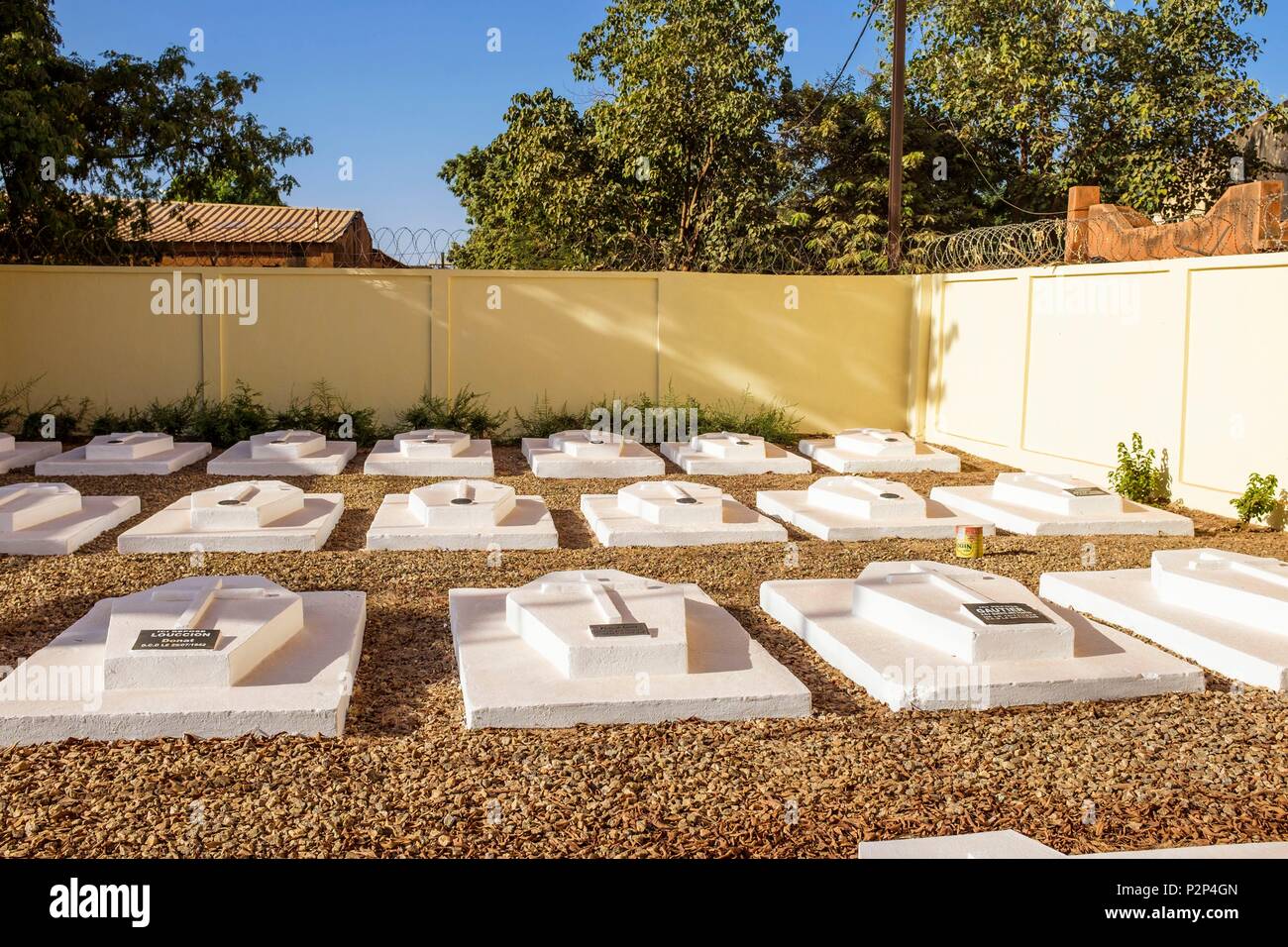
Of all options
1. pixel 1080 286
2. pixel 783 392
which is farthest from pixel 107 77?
pixel 1080 286

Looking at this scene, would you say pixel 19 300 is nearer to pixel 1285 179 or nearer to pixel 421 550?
pixel 421 550

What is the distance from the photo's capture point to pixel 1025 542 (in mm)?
7418

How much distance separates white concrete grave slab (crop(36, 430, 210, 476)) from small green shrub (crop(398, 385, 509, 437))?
2681 millimetres

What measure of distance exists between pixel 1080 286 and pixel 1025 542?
3.58m

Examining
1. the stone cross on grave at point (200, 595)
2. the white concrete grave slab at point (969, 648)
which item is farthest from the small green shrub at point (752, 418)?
the stone cross on grave at point (200, 595)

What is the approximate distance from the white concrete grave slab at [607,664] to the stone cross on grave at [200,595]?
93 cm

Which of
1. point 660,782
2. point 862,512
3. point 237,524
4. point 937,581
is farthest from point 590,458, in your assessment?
point 660,782

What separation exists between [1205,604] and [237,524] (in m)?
5.64

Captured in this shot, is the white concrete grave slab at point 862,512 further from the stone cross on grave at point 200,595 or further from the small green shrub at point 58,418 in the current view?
the small green shrub at point 58,418

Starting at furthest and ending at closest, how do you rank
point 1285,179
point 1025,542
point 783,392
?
1. point 1285,179
2. point 783,392
3. point 1025,542

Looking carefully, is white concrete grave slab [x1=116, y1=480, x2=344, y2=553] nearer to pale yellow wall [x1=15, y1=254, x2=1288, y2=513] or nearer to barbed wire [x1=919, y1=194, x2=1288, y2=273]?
pale yellow wall [x1=15, y1=254, x2=1288, y2=513]

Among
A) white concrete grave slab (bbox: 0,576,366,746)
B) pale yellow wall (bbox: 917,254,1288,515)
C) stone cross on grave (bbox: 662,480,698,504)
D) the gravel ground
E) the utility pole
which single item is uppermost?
the utility pole

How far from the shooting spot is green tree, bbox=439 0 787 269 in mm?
16875

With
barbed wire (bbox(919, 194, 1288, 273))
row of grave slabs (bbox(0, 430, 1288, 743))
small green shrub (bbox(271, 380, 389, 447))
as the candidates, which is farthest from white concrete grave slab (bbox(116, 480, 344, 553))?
barbed wire (bbox(919, 194, 1288, 273))
